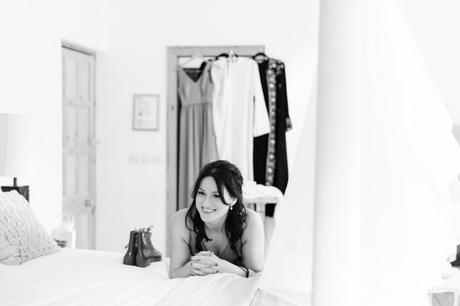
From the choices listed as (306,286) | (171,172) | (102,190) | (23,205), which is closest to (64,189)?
(102,190)

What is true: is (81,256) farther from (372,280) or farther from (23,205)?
(372,280)

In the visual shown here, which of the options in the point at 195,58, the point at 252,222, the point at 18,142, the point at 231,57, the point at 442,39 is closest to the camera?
the point at 252,222

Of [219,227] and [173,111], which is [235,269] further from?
[173,111]

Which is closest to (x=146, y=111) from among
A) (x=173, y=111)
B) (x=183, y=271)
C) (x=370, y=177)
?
(x=173, y=111)

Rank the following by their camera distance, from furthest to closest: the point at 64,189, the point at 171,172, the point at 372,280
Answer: the point at 171,172
the point at 64,189
the point at 372,280

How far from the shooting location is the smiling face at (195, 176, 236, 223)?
2.49 meters

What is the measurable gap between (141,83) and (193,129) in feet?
2.08

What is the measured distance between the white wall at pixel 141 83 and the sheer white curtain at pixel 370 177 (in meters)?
3.15

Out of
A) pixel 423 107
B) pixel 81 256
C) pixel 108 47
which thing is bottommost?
pixel 81 256

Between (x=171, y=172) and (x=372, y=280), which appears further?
(x=171, y=172)

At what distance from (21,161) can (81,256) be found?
70cm

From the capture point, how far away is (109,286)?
2.19 meters

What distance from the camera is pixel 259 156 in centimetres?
443

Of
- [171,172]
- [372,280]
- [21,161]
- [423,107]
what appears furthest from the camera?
[171,172]
